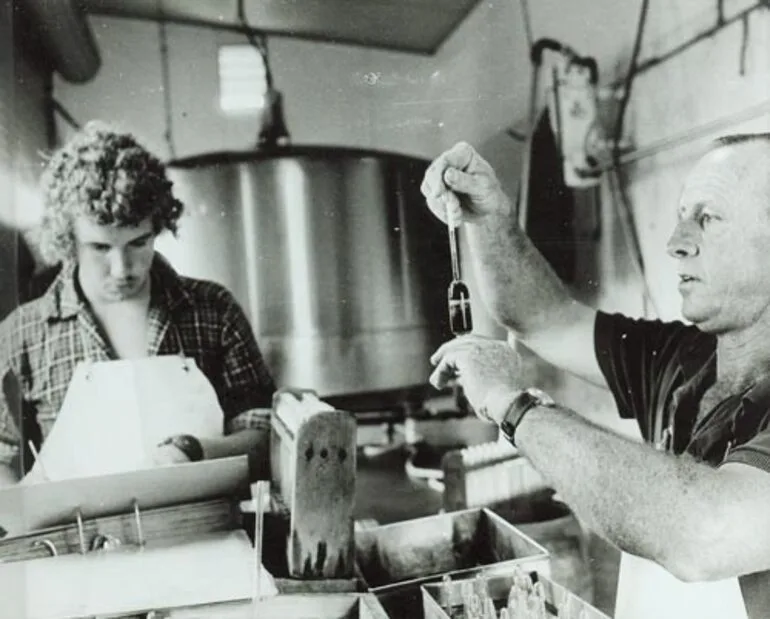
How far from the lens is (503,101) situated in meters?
2.18

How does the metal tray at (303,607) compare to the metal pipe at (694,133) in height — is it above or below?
below

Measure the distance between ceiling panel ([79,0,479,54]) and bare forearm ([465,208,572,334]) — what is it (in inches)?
20.4

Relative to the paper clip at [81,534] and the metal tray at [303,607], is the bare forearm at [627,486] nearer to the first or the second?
the metal tray at [303,607]

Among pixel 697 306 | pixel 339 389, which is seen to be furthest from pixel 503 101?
pixel 339 389

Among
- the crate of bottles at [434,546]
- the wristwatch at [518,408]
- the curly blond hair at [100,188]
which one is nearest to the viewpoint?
the wristwatch at [518,408]

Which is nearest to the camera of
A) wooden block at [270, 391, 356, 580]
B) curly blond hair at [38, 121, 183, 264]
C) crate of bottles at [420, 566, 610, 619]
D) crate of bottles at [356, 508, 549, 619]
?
crate of bottles at [420, 566, 610, 619]

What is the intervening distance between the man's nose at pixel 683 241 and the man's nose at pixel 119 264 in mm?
1363

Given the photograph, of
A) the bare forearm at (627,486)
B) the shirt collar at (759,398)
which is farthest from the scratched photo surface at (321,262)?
the bare forearm at (627,486)

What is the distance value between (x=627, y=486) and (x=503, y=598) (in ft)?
1.92

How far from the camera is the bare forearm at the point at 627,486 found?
151 centimetres

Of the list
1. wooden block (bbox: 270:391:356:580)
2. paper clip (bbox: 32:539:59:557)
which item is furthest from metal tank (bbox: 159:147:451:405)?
paper clip (bbox: 32:539:59:557)

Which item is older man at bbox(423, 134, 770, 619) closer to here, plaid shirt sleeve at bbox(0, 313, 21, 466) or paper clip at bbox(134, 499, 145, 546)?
paper clip at bbox(134, 499, 145, 546)

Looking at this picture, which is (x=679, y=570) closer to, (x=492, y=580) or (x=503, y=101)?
(x=492, y=580)

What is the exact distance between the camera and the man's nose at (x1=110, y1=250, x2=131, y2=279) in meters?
2.10
